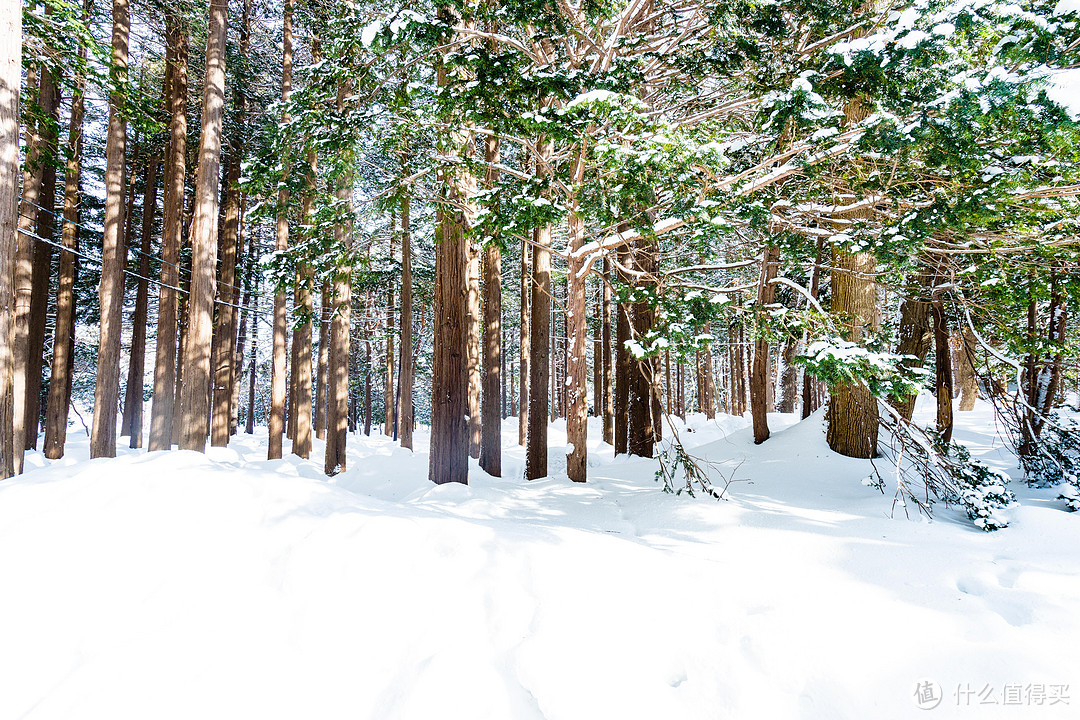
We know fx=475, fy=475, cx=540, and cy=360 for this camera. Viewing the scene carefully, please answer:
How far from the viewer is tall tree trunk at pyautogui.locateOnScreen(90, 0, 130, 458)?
9.35 metres

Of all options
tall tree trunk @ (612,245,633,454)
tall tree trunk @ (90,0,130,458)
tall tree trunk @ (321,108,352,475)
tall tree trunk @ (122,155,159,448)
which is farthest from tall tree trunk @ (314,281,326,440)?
tall tree trunk @ (612,245,633,454)

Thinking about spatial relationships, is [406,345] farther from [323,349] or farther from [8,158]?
[8,158]

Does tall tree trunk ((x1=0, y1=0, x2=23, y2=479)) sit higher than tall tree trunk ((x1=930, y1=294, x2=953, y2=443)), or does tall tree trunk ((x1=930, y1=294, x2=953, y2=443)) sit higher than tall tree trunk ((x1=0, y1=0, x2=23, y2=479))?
tall tree trunk ((x1=0, y1=0, x2=23, y2=479))

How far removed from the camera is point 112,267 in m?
9.66

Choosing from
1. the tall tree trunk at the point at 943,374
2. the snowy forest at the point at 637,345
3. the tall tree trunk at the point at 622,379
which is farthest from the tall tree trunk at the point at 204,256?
the tall tree trunk at the point at 943,374

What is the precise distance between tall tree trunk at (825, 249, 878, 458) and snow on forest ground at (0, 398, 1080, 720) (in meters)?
3.04

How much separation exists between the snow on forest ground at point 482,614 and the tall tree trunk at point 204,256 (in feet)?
14.0

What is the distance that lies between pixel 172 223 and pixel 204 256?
144 inches

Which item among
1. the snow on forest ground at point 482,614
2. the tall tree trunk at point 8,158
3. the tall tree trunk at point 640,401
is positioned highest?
the tall tree trunk at point 8,158

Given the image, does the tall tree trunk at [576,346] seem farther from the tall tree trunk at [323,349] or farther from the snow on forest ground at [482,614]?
the tall tree trunk at [323,349]

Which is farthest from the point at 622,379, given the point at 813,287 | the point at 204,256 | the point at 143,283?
the point at 143,283

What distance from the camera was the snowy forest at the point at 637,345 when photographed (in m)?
2.31

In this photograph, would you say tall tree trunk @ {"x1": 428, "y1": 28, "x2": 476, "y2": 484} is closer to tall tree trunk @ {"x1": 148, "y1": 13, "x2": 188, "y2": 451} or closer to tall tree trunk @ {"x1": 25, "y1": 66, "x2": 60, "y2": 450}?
tall tree trunk @ {"x1": 148, "y1": 13, "x2": 188, "y2": 451}

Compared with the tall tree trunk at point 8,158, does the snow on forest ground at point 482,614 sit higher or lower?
lower
